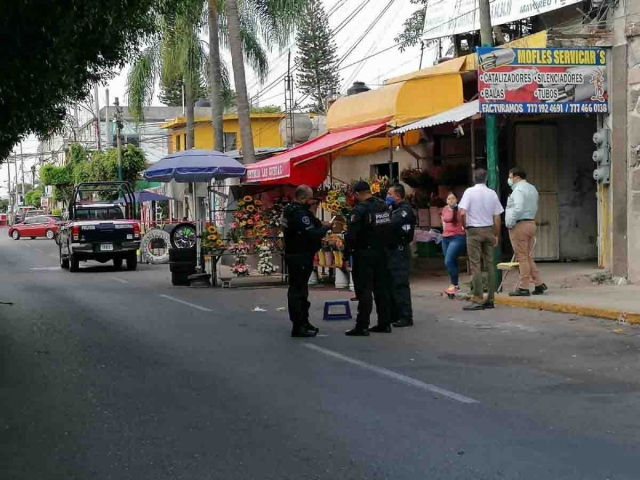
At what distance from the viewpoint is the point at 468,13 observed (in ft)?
76.7

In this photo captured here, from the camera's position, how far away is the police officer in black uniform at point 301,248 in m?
11.1

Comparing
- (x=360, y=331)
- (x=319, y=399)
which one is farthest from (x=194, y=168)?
(x=319, y=399)

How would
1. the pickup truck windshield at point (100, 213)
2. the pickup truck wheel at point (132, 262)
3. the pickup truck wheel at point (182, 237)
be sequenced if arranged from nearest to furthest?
the pickup truck wheel at point (182, 237) < the pickup truck wheel at point (132, 262) < the pickup truck windshield at point (100, 213)

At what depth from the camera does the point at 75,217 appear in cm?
2677

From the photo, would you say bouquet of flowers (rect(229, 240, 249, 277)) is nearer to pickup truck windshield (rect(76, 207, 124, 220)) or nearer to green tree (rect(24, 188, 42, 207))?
pickup truck windshield (rect(76, 207, 124, 220))

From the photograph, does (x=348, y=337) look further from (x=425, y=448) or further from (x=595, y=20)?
(x=595, y=20)

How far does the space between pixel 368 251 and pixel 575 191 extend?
31.5ft

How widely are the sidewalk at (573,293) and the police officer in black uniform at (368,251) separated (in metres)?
3.23

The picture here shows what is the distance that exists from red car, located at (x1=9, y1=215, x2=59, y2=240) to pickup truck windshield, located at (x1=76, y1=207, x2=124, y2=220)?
3441 cm

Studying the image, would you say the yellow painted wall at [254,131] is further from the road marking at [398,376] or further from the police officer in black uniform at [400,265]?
the road marking at [398,376]

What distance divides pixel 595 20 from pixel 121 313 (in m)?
9.68

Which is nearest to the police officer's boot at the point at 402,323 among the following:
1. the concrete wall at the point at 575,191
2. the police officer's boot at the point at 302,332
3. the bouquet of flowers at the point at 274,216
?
the police officer's boot at the point at 302,332

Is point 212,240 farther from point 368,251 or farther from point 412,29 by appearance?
point 412,29

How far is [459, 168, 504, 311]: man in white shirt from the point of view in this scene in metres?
13.7
